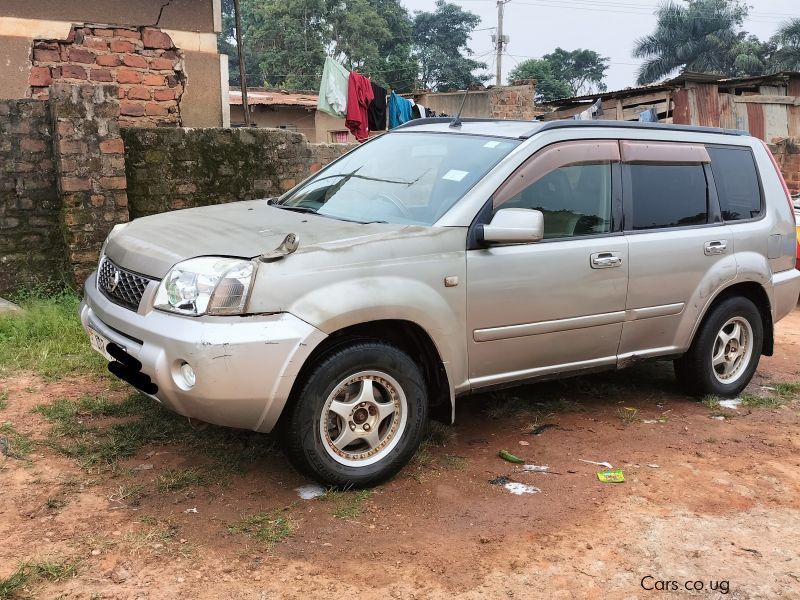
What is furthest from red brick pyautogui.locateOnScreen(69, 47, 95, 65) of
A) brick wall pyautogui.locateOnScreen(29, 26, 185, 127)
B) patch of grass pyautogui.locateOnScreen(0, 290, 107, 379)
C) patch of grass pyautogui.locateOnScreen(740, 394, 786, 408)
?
patch of grass pyautogui.locateOnScreen(740, 394, 786, 408)

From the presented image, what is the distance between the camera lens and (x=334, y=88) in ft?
42.0

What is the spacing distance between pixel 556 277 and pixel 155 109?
6.50m

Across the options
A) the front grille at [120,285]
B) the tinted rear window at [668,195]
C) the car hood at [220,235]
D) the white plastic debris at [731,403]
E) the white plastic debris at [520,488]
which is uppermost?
the tinted rear window at [668,195]

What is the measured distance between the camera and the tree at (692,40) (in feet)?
149

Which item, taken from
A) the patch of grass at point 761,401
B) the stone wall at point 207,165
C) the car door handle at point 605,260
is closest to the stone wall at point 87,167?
the stone wall at point 207,165

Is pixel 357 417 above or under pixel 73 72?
under

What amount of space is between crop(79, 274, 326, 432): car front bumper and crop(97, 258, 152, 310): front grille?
24 cm

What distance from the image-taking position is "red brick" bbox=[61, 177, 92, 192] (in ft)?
21.0

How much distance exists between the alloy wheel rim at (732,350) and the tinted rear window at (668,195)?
0.85 metres

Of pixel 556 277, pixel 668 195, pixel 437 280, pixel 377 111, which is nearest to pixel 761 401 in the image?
pixel 668 195

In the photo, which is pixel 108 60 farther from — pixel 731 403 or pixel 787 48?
pixel 787 48

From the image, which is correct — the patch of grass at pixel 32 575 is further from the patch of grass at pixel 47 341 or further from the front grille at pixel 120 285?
the patch of grass at pixel 47 341

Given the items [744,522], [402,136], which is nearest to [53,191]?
[402,136]

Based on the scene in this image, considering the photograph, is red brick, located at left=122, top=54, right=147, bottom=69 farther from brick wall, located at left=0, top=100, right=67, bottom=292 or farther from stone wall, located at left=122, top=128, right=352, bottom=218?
brick wall, located at left=0, top=100, right=67, bottom=292
